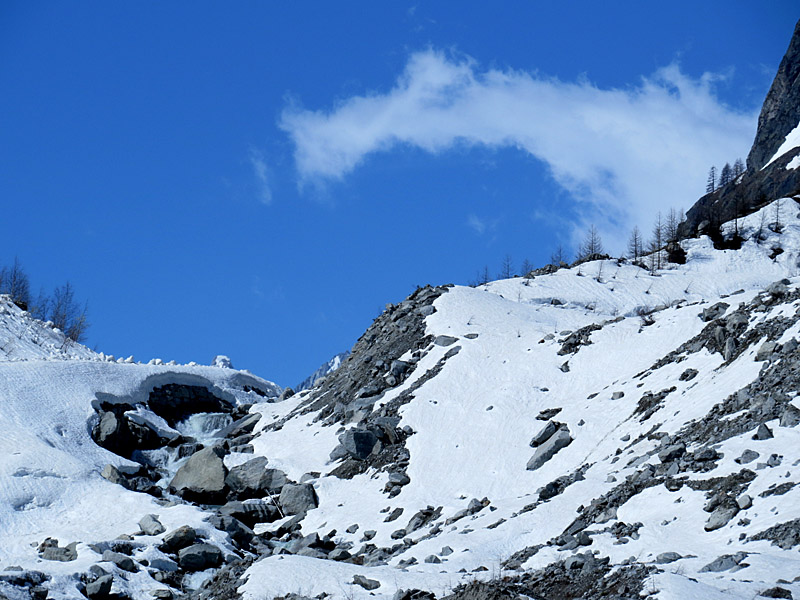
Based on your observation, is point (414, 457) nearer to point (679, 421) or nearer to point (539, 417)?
point (539, 417)

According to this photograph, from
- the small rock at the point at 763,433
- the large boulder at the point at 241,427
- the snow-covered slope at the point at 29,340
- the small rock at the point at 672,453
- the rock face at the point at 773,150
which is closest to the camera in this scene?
the small rock at the point at 763,433

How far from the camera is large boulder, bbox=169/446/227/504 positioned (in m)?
28.5

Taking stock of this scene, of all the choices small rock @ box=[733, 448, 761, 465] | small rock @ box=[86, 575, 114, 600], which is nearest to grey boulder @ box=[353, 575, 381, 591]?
small rock @ box=[86, 575, 114, 600]

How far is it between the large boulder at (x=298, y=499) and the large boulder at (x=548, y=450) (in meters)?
7.53

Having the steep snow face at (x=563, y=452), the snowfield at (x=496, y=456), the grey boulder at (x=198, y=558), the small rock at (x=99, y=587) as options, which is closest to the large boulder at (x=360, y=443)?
the snowfield at (x=496, y=456)

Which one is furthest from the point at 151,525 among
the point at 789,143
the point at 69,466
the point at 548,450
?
the point at 789,143

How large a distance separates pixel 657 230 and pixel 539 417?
37026mm

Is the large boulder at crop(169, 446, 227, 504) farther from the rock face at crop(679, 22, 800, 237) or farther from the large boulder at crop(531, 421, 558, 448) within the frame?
the rock face at crop(679, 22, 800, 237)

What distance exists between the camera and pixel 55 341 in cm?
4856

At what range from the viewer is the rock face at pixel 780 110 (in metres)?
107

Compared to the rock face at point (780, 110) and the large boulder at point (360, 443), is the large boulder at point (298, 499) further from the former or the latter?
the rock face at point (780, 110)

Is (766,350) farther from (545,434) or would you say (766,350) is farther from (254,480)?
(254,480)

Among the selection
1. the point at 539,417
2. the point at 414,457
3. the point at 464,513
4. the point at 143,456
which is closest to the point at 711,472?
the point at 464,513

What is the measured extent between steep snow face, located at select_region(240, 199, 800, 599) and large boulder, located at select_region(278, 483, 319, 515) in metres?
0.48
